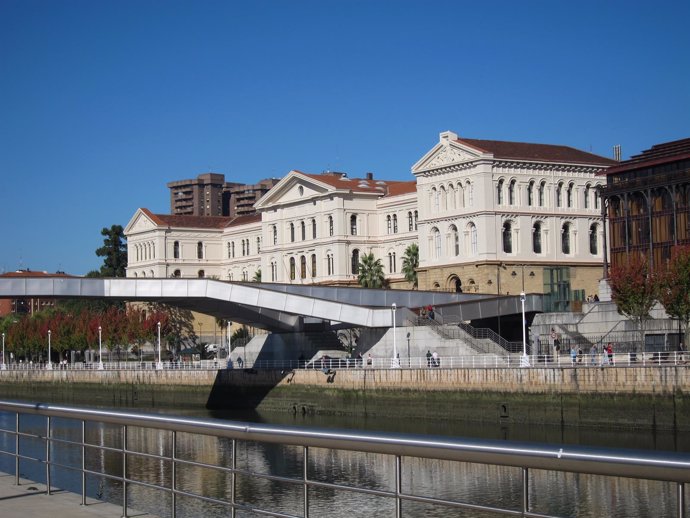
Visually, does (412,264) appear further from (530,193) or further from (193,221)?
(193,221)

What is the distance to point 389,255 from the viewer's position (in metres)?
105

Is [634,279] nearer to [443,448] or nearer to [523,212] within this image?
[523,212]

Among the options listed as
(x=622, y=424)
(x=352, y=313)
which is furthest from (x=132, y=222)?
(x=622, y=424)

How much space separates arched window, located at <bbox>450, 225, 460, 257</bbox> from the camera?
8844 cm

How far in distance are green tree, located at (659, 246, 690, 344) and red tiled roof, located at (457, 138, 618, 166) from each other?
1217 inches

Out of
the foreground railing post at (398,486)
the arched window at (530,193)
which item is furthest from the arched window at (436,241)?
the foreground railing post at (398,486)

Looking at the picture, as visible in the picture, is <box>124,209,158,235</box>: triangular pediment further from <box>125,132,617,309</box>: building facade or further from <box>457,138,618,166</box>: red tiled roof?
<box>457,138,618,166</box>: red tiled roof

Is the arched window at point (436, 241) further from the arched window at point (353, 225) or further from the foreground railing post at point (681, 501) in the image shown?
the foreground railing post at point (681, 501)

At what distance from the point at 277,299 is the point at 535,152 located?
3717 cm

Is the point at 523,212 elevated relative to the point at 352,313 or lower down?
elevated

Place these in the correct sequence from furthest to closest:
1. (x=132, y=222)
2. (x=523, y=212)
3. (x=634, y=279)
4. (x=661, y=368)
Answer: (x=132, y=222) → (x=523, y=212) → (x=634, y=279) → (x=661, y=368)

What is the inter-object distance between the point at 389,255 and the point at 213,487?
257 feet

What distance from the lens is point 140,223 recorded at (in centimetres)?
13388

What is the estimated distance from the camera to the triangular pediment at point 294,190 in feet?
348
